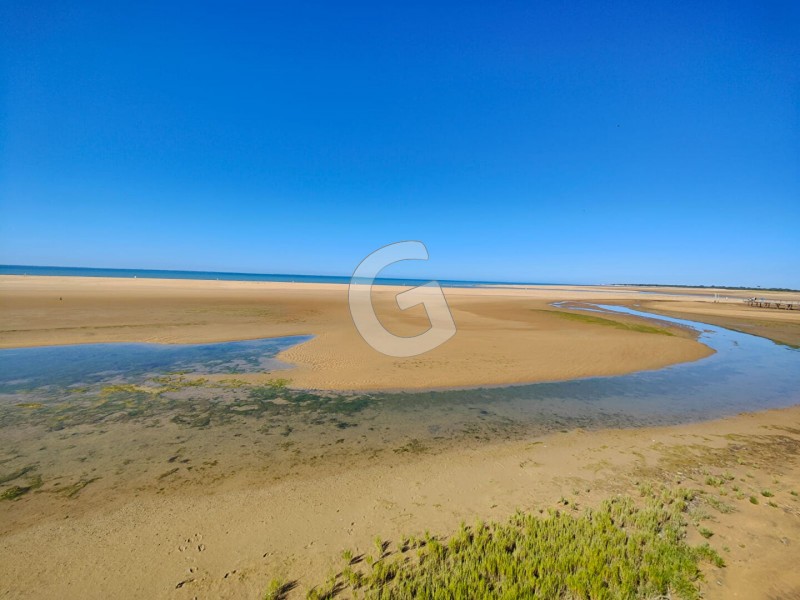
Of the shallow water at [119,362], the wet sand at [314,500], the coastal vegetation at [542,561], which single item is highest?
the shallow water at [119,362]

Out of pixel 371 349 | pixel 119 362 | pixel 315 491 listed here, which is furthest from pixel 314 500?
pixel 119 362

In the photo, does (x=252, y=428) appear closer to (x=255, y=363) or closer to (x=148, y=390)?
(x=148, y=390)

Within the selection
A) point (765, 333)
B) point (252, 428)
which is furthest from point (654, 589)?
point (765, 333)

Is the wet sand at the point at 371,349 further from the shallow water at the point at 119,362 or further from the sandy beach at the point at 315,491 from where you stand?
the sandy beach at the point at 315,491

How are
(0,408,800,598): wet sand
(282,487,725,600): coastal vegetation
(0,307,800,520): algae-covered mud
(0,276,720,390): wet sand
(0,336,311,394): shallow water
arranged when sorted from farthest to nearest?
1. (0,276,720,390): wet sand
2. (0,336,311,394): shallow water
3. (0,307,800,520): algae-covered mud
4. (0,408,800,598): wet sand
5. (282,487,725,600): coastal vegetation

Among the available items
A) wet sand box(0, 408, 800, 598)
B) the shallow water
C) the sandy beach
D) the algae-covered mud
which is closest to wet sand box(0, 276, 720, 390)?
the algae-covered mud

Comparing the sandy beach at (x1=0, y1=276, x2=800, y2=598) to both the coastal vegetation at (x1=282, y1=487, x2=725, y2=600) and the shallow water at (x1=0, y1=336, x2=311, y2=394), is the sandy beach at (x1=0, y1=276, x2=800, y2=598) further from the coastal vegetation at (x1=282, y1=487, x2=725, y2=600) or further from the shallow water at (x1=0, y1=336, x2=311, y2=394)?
the shallow water at (x1=0, y1=336, x2=311, y2=394)

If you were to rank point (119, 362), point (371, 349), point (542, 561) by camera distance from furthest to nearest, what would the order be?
1. point (371, 349)
2. point (119, 362)
3. point (542, 561)

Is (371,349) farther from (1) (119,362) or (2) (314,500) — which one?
(2) (314,500)

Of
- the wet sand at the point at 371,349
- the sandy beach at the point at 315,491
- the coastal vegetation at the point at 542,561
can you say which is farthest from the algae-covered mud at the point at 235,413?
the coastal vegetation at the point at 542,561

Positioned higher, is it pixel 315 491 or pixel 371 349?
pixel 371 349

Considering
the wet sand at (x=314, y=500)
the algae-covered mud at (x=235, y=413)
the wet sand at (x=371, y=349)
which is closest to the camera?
the wet sand at (x=314, y=500)
